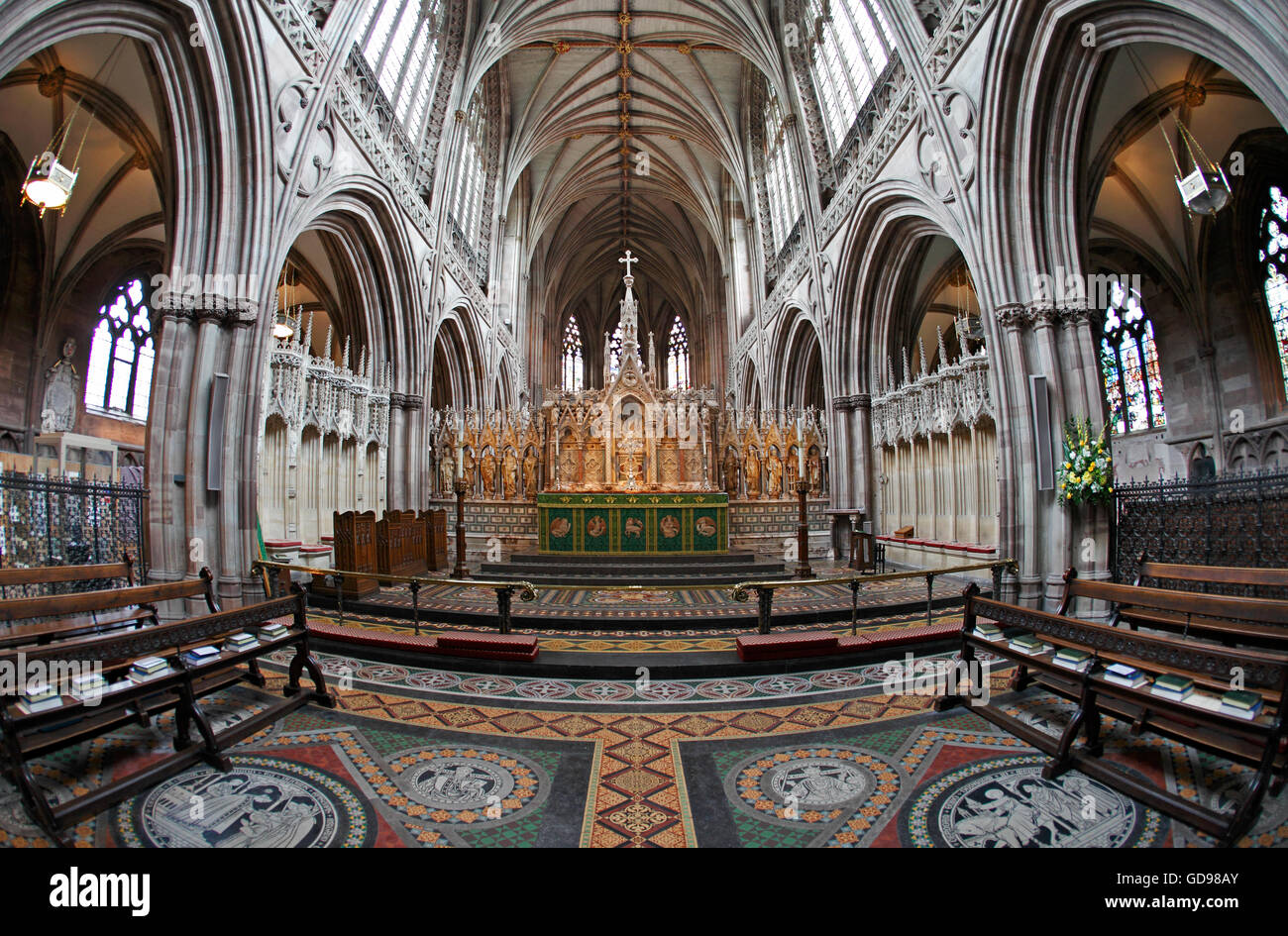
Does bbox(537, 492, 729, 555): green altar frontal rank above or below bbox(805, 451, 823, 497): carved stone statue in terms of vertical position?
below

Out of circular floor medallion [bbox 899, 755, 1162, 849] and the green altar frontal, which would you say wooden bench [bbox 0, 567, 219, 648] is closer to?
circular floor medallion [bbox 899, 755, 1162, 849]

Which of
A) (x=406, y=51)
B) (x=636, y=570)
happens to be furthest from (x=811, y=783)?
(x=406, y=51)

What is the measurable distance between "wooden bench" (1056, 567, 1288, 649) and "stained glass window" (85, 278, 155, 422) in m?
19.6

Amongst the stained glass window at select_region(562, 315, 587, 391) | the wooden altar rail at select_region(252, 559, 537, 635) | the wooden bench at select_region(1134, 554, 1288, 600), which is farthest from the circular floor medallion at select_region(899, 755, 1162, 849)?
the stained glass window at select_region(562, 315, 587, 391)

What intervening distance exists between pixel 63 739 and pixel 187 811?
85 centimetres

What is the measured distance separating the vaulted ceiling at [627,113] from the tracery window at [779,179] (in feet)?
5.03

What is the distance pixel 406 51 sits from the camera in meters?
13.2

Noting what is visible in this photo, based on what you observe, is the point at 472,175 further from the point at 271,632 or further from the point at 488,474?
the point at 271,632

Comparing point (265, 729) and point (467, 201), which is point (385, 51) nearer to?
point (467, 201)

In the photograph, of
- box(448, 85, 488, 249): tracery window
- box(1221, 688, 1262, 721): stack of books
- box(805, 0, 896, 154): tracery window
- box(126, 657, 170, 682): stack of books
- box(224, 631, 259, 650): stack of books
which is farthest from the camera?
box(448, 85, 488, 249): tracery window

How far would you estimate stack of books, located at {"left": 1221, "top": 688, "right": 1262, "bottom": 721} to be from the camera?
2844mm

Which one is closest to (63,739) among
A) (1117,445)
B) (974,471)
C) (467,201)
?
(974,471)

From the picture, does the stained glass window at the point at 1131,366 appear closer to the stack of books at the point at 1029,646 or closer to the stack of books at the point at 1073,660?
the stack of books at the point at 1029,646

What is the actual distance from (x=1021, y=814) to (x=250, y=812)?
409cm
